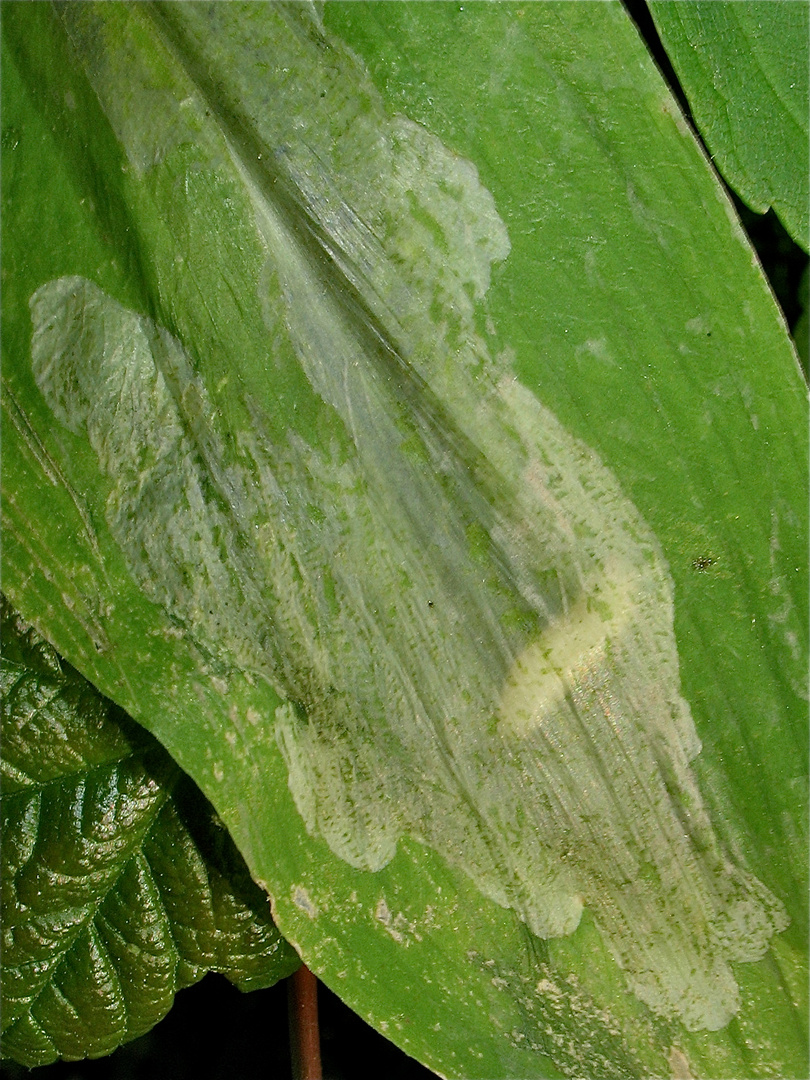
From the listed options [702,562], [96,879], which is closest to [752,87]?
[702,562]

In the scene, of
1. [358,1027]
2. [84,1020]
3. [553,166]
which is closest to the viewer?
[553,166]

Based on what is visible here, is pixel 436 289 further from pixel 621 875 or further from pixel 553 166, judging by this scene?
pixel 621 875

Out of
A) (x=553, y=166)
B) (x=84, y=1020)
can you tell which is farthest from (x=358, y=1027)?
(x=553, y=166)

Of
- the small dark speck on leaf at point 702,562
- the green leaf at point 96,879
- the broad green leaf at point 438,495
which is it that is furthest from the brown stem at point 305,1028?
the small dark speck on leaf at point 702,562

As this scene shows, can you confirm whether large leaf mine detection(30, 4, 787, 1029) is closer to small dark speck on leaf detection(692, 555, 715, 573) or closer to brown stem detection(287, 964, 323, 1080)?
small dark speck on leaf detection(692, 555, 715, 573)

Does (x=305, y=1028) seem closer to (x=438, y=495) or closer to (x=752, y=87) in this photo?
(x=438, y=495)

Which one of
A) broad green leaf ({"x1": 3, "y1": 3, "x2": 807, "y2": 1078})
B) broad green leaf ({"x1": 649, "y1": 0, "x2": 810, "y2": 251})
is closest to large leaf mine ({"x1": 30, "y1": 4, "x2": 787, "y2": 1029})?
broad green leaf ({"x1": 3, "y1": 3, "x2": 807, "y2": 1078})
